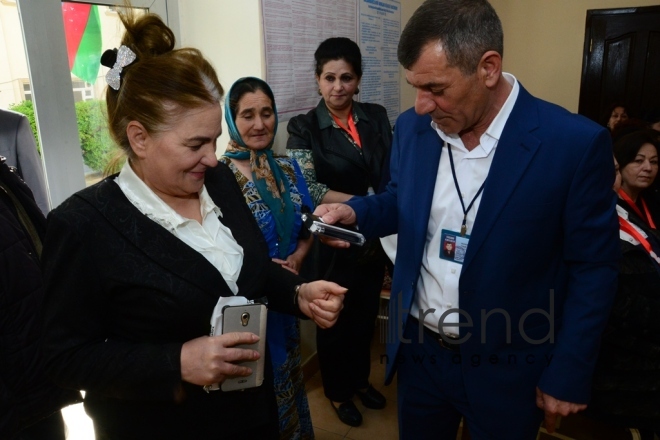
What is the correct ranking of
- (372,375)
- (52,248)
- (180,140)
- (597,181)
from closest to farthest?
(52,248), (180,140), (597,181), (372,375)

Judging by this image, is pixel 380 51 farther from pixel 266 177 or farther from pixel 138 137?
pixel 138 137

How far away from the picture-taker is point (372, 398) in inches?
104

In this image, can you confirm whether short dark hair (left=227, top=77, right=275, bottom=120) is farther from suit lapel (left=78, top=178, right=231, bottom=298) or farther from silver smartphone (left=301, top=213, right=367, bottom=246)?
suit lapel (left=78, top=178, right=231, bottom=298)

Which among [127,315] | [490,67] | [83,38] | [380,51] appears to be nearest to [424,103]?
[490,67]

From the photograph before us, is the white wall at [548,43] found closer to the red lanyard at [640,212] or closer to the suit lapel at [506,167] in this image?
the red lanyard at [640,212]

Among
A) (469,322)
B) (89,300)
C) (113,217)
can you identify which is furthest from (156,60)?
(469,322)

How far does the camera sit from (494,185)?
1.21 m

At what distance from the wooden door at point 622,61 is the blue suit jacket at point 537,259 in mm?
4004

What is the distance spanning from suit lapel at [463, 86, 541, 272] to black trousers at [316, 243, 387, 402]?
1.24m

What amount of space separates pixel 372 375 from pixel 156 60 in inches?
92.8

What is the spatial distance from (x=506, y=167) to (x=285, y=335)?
1.14m

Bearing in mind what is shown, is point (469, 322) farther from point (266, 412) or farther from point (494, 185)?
point (266, 412)

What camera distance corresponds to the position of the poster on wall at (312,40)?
232 cm

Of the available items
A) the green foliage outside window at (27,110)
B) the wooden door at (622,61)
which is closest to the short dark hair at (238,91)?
the green foliage outside window at (27,110)
